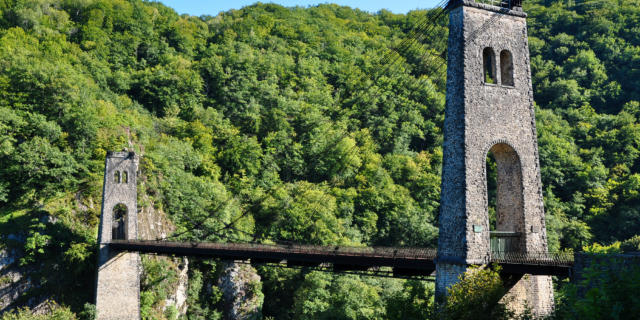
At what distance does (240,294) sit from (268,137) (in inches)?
758

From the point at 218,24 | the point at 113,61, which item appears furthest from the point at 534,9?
the point at 113,61

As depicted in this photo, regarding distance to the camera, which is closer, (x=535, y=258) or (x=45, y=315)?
(x=535, y=258)

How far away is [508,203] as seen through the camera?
52.7 feet

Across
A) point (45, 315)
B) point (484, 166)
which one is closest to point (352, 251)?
point (484, 166)

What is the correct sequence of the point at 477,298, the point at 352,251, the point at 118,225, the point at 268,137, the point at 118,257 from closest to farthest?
the point at 477,298
the point at 352,251
the point at 118,257
the point at 118,225
the point at 268,137

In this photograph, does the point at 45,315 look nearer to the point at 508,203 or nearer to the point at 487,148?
the point at 508,203

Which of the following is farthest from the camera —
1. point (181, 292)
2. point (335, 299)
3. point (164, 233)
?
point (164, 233)

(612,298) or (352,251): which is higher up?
(352,251)

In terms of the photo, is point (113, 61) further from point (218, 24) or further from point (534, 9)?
point (534, 9)

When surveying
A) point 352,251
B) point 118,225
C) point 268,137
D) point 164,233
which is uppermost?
point 268,137

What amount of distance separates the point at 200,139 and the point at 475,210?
112 ft

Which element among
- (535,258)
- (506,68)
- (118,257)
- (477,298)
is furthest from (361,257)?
(118,257)

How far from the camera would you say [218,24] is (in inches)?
2675

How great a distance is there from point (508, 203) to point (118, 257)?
63.3 ft
